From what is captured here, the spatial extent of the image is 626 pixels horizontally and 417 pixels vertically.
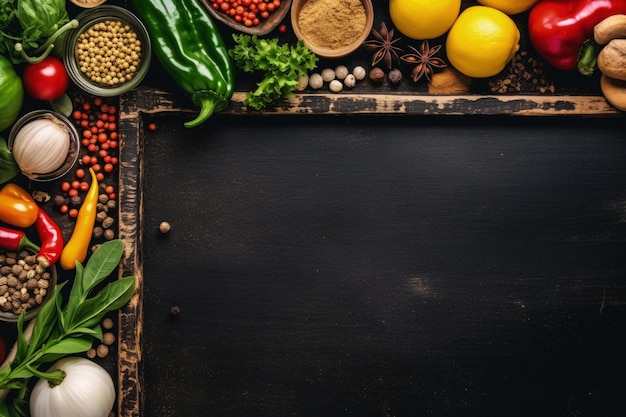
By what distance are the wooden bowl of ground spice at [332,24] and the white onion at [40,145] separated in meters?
0.67

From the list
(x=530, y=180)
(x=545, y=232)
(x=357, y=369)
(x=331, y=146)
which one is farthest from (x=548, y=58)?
(x=357, y=369)


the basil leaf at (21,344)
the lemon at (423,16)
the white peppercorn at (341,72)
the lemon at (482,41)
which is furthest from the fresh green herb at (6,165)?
the lemon at (482,41)

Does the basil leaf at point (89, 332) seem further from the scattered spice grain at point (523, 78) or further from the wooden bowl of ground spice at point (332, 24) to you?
the scattered spice grain at point (523, 78)

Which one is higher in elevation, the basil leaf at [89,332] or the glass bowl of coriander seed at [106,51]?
the glass bowl of coriander seed at [106,51]

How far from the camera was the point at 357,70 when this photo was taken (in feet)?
5.58

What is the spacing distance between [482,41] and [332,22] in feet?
1.28

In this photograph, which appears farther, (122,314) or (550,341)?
(550,341)

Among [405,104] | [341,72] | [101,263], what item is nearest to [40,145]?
[101,263]

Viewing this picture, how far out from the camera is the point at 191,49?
5.36 feet

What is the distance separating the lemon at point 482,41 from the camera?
5.24ft

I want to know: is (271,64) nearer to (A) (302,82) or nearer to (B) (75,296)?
(A) (302,82)

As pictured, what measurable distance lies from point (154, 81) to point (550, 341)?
52.1 inches

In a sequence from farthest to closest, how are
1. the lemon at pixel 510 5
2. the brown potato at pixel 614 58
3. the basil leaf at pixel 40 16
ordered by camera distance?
the lemon at pixel 510 5, the brown potato at pixel 614 58, the basil leaf at pixel 40 16

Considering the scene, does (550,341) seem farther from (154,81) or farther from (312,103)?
(154,81)
